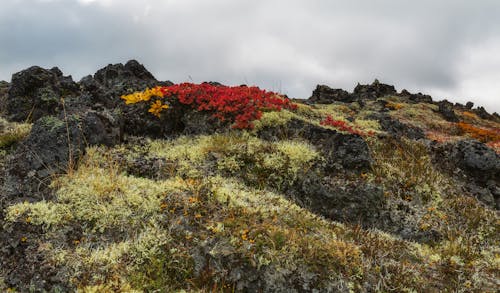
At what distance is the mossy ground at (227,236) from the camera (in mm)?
6602

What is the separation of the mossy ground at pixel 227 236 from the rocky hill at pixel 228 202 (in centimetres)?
3

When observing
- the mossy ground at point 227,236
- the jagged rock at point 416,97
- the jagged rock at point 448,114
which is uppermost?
the jagged rock at point 416,97

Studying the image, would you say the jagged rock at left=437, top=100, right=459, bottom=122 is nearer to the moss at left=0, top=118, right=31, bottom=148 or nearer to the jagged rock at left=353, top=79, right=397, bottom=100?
the jagged rock at left=353, top=79, right=397, bottom=100

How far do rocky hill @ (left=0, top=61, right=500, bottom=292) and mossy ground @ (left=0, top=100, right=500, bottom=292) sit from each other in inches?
1.2

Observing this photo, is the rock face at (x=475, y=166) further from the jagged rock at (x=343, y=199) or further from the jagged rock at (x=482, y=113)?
the jagged rock at (x=482, y=113)

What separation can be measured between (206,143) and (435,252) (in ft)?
22.5

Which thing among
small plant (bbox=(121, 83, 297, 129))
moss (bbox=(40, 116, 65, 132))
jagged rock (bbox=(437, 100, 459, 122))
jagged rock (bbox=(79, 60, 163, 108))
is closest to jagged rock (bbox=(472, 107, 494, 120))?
jagged rock (bbox=(437, 100, 459, 122))

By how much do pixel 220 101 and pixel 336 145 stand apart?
14.2ft

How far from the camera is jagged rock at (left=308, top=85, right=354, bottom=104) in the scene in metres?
46.6

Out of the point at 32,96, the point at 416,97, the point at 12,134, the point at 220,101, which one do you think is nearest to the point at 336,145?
the point at 220,101

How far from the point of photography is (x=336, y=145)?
38.1ft

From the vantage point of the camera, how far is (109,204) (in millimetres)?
7898

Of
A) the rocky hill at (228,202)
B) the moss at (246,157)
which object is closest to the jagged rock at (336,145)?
the rocky hill at (228,202)

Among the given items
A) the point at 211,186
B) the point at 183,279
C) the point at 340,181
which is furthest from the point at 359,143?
the point at 183,279
